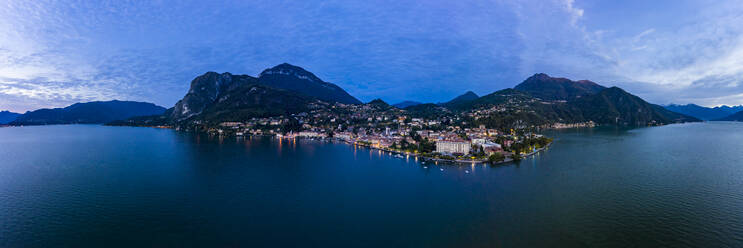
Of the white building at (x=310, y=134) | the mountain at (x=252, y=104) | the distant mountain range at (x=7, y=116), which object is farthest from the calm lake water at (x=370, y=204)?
the distant mountain range at (x=7, y=116)

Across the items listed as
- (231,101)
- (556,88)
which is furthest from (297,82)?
(556,88)

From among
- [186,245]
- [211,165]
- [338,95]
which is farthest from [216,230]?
[338,95]

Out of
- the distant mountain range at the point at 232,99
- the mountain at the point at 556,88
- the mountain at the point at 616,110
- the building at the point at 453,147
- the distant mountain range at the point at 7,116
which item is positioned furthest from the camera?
the distant mountain range at the point at 7,116

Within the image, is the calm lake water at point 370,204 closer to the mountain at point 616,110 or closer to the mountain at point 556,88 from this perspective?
the mountain at point 616,110

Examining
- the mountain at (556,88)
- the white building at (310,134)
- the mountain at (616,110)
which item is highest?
the mountain at (556,88)

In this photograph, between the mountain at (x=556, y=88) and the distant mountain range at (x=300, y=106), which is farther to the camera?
the mountain at (x=556, y=88)

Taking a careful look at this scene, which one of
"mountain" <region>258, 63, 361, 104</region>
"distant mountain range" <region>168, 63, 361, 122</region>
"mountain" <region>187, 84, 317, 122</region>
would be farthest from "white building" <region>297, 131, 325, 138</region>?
"mountain" <region>258, 63, 361, 104</region>

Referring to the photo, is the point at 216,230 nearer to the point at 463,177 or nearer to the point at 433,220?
the point at 433,220
